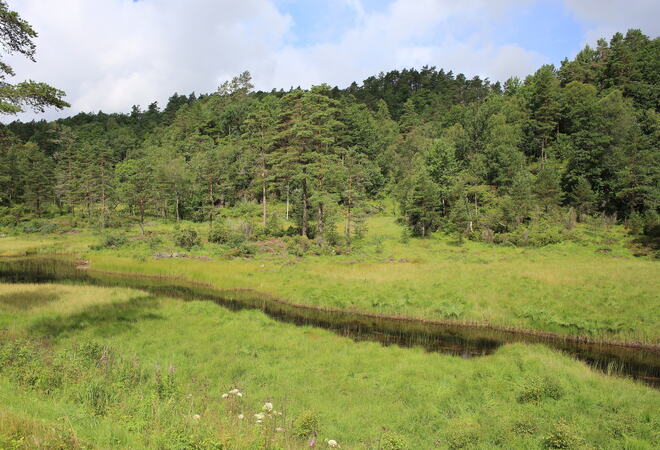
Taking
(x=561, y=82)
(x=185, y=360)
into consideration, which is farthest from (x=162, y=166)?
(x=561, y=82)

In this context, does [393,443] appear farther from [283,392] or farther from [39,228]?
[39,228]

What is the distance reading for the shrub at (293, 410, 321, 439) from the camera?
9.50 meters

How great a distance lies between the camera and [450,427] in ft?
34.3

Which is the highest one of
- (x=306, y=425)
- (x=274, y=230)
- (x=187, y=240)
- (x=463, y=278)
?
(x=274, y=230)

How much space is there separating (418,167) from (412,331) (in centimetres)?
5347

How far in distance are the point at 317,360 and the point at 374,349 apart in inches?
117

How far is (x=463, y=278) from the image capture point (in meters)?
27.7

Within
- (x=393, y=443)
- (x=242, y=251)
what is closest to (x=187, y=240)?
(x=242, y=251)

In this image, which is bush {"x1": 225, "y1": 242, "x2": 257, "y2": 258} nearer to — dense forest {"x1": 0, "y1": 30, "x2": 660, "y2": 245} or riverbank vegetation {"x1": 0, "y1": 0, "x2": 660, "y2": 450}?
riverbank vegetation {"x1": 0, "y1": 0, "x2": 660, "y2": 450}

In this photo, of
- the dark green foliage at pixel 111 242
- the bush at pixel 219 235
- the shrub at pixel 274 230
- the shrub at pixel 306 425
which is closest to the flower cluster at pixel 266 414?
the shrub at pixel 306 425

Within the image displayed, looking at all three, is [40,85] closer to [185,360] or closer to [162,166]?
[185,360]

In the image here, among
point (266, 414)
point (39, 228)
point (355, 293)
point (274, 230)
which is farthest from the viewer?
point (39, 228)

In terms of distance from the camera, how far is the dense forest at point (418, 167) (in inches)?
1858

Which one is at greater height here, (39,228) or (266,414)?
(39,228)
